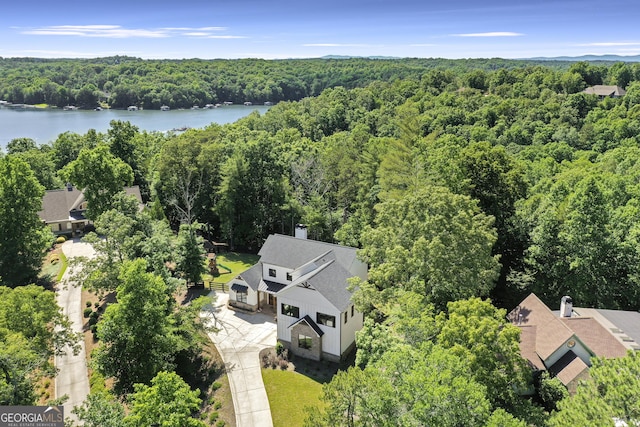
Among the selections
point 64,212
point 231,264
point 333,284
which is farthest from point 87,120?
point 333,284

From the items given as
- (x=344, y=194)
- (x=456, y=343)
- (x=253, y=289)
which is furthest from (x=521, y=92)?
(x=456, y=343)

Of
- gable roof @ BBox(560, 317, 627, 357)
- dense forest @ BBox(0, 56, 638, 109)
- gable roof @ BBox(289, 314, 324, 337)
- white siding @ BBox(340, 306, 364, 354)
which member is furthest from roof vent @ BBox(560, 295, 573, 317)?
dense forest @ BBox(0, 56, 638, 109)

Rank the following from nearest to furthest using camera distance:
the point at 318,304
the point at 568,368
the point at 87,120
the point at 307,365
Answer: the point at 568,368 < the point at 307,365 < the point at 318,304 < the point at 87,120

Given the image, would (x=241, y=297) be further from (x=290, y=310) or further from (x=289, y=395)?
(x=289, y=395)

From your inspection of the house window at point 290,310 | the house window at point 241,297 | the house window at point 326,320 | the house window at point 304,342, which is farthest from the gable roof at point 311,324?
the house window at point 241,297

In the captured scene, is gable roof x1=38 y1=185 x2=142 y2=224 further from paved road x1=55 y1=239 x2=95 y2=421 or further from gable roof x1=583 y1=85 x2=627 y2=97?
gable roof x1=583 y1=85 x2=627 y2=97
